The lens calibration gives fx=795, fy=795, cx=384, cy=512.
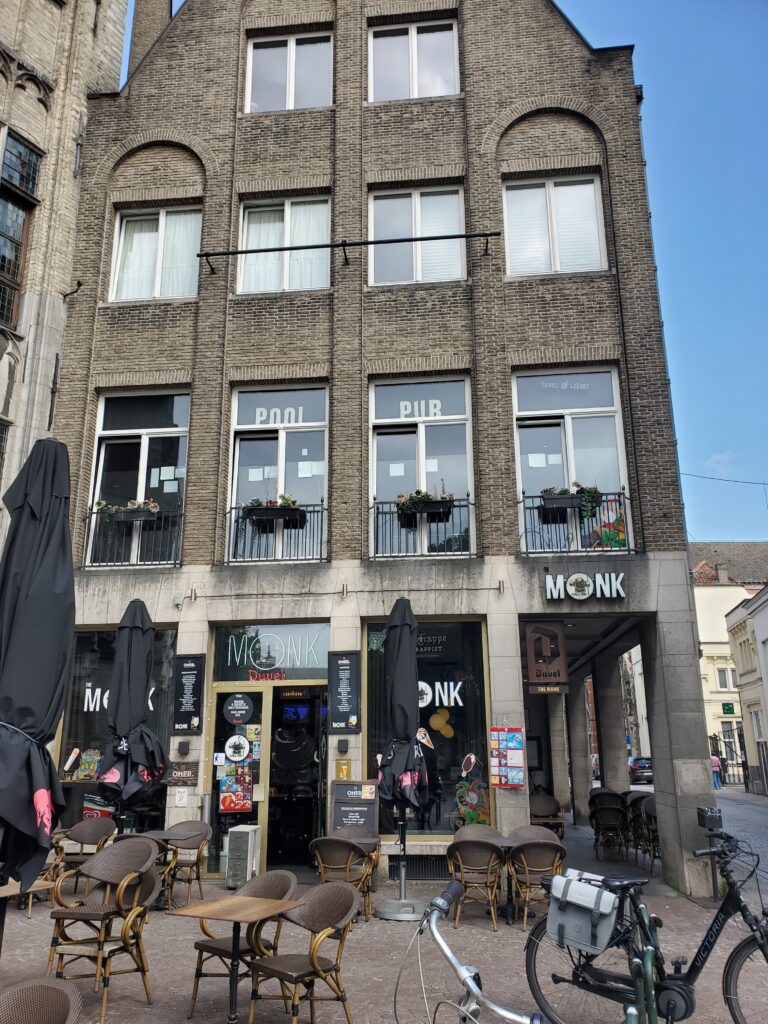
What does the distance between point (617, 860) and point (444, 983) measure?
7627 millimetres

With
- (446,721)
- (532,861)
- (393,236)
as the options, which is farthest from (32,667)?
(393,236)

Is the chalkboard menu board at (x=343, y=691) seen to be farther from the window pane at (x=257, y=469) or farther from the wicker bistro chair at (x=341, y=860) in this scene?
the window pane at (x=257, y=469)

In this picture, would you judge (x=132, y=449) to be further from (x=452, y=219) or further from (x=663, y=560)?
(x=663, y=560)

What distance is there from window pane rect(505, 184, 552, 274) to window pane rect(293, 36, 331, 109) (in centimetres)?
415

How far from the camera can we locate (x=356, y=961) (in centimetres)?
741

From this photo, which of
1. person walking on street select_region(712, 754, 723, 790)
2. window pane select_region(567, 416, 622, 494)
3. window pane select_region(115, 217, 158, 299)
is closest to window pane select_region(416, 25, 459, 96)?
window pane select_region(115, 217, 158, 299)

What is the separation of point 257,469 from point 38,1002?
10149mm

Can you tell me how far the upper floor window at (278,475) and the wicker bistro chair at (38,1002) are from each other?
29.9 ft

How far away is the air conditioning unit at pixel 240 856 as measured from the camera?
10.6m

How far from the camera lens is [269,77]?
15.3m

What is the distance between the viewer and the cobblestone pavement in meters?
6.11

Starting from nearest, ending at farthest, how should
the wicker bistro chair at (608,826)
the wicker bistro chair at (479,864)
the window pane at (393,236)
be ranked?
the wicker bistro chair at (479,864) → the wicker bistro chair at (608,826) → the window pane at (393,236)

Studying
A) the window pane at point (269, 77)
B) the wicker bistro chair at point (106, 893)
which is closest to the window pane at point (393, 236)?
the window pane at point (269, 77)

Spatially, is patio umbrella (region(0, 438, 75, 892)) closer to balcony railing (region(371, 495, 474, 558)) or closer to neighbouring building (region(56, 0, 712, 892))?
neighbouring building (region(56, 0, 712, 892))
